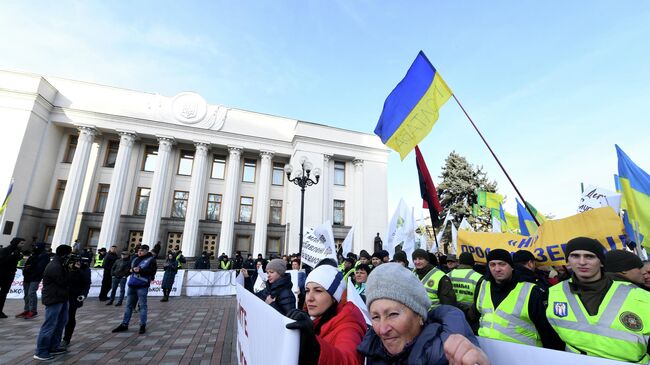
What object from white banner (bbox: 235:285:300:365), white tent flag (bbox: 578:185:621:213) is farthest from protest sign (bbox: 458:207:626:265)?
white banner (bbox: 235:285:300:365)

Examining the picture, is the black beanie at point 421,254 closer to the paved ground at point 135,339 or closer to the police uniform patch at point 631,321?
the police uniform patch at point 631,321

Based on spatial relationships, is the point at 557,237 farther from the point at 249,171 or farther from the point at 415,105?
the point at 249,171

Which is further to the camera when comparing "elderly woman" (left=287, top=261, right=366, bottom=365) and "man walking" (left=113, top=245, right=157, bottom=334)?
"man walking" (left=113, top=245, right=157, bottom=334)

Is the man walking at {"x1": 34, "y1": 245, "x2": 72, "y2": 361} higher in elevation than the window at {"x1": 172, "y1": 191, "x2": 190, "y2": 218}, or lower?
lower

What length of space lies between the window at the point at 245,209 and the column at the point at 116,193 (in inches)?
373

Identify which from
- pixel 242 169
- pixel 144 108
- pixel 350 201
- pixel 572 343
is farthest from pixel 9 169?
pixel 572 343

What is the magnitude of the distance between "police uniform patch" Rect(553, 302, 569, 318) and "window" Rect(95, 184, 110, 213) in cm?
3078

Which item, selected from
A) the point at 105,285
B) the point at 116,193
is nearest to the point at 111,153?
the point at 116,193

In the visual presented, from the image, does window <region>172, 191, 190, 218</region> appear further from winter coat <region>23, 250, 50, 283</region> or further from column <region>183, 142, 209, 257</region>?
winter coat <region>23, 250, 50, 283</region>

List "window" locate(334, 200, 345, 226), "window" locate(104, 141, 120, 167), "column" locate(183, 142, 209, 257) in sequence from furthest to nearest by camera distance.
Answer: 1. "window" locate(334, 200, 345, 226)
2. "window" locate(104, 141, 120, 167)
3. "column" locate(183, 142, 209, 257)

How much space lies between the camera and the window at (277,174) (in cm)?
3072

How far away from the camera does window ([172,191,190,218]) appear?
2705 centimetres

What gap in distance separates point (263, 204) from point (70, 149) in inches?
679

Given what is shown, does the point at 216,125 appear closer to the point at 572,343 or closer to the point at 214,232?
the point at 214,232
